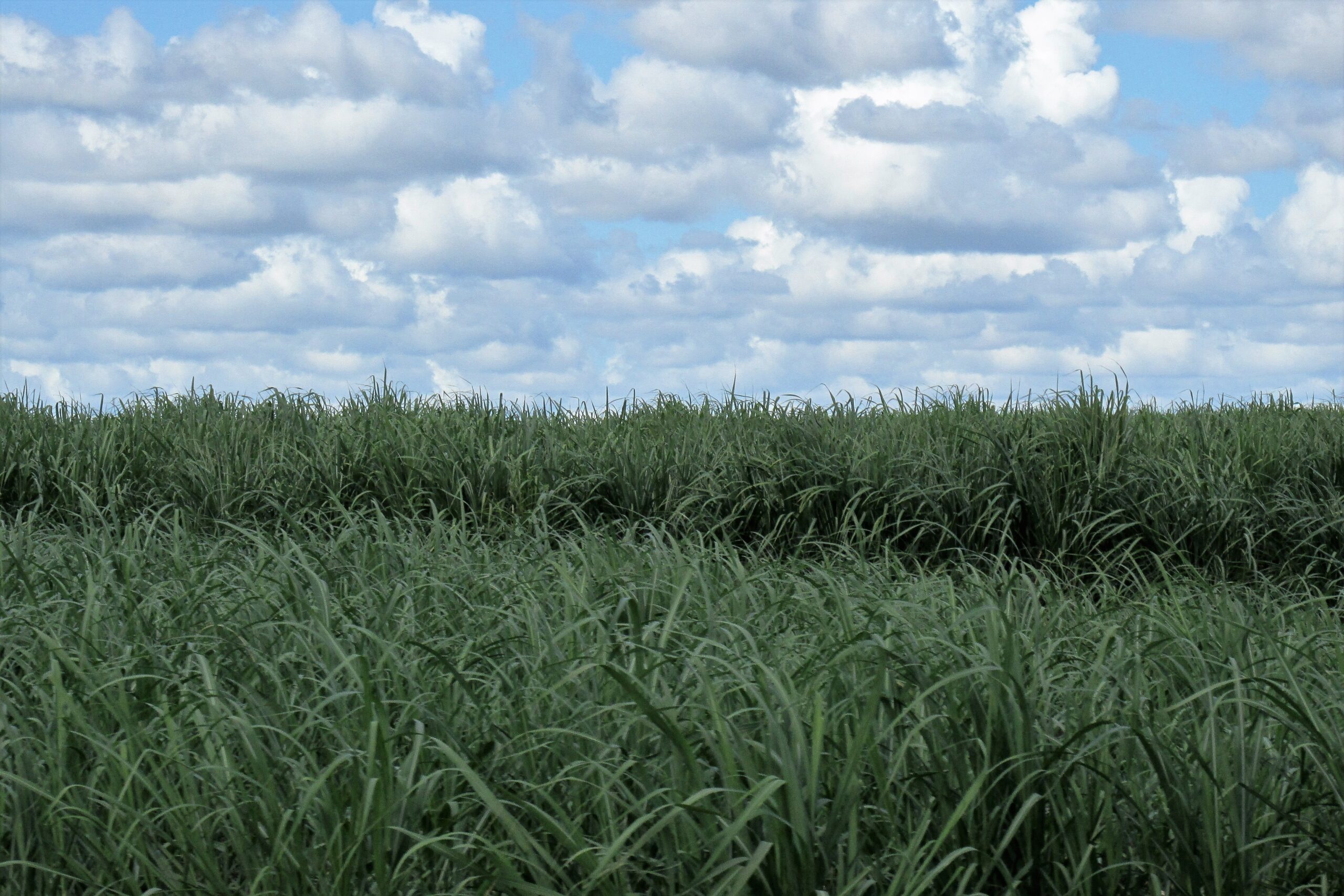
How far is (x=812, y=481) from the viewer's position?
227 inches

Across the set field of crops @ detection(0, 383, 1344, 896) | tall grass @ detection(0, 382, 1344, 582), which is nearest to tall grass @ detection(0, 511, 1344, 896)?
field of crops @ detection(0, 383, 1344, 896)

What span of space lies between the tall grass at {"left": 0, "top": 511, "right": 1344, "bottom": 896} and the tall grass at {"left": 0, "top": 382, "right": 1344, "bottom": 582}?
2.33 meters

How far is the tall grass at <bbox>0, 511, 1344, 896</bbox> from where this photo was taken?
2.11 m

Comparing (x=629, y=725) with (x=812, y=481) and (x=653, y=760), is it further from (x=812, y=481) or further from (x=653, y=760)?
(x=812, y=481)

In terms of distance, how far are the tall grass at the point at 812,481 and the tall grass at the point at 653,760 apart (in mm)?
2334

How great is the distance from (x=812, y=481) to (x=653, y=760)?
3558 mm

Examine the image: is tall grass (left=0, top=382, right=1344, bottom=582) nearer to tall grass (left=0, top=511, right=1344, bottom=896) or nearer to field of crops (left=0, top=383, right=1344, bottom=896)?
field of crops (left=0, top=383, right=1344, bottom=896)

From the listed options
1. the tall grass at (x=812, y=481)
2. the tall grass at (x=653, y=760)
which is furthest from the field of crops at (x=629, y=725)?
the tall grass at (x=812, y=481)

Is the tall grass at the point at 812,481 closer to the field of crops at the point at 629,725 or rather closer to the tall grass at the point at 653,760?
the field of crops at the point at 629,725

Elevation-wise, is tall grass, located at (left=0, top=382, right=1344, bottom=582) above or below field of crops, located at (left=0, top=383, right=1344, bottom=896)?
above

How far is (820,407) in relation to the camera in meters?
6.95

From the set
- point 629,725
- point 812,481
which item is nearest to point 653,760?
point 629,725

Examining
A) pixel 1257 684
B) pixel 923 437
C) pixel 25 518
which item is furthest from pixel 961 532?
pixel 25 518

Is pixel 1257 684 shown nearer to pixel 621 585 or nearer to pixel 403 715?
pixel 621 585
